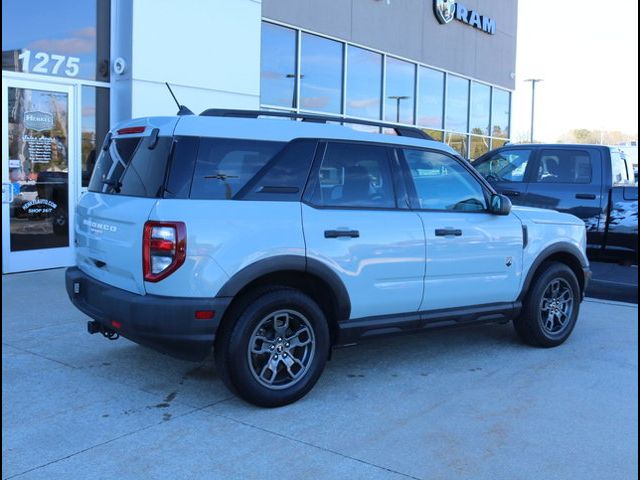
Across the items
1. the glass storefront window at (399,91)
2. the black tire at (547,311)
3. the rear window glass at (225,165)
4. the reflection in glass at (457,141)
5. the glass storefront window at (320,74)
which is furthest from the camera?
the reflection in glass at (457,141)

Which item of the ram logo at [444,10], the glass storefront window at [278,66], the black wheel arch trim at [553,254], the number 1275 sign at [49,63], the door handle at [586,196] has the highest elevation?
the ram logo at [444,10]

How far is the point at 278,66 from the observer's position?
12.6 metres

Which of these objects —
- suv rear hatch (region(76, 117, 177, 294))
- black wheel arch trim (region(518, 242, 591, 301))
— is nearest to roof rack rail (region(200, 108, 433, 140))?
suv rear hatch (region(76, 117, 177, 294))

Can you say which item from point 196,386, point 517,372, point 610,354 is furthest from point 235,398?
point 610,354

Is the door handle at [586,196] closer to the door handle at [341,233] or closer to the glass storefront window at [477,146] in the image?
the door handle at [341,233]

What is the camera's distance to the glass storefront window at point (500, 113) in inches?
805

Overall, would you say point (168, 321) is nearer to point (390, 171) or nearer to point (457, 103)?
point (390, 171)

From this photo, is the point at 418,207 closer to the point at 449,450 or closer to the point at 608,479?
the point at 449,450

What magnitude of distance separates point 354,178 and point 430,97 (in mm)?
Result: 12971

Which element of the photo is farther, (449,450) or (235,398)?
(235,398)

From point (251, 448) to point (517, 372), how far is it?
255cm

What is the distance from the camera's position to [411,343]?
620 centimetres

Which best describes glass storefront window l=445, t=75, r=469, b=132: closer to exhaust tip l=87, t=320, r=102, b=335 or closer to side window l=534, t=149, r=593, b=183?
side window l=534, t=149, r=593, b=183

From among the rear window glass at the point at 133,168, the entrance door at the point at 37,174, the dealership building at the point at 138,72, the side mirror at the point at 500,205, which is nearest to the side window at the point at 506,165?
the dealership building at the point at 138,72
